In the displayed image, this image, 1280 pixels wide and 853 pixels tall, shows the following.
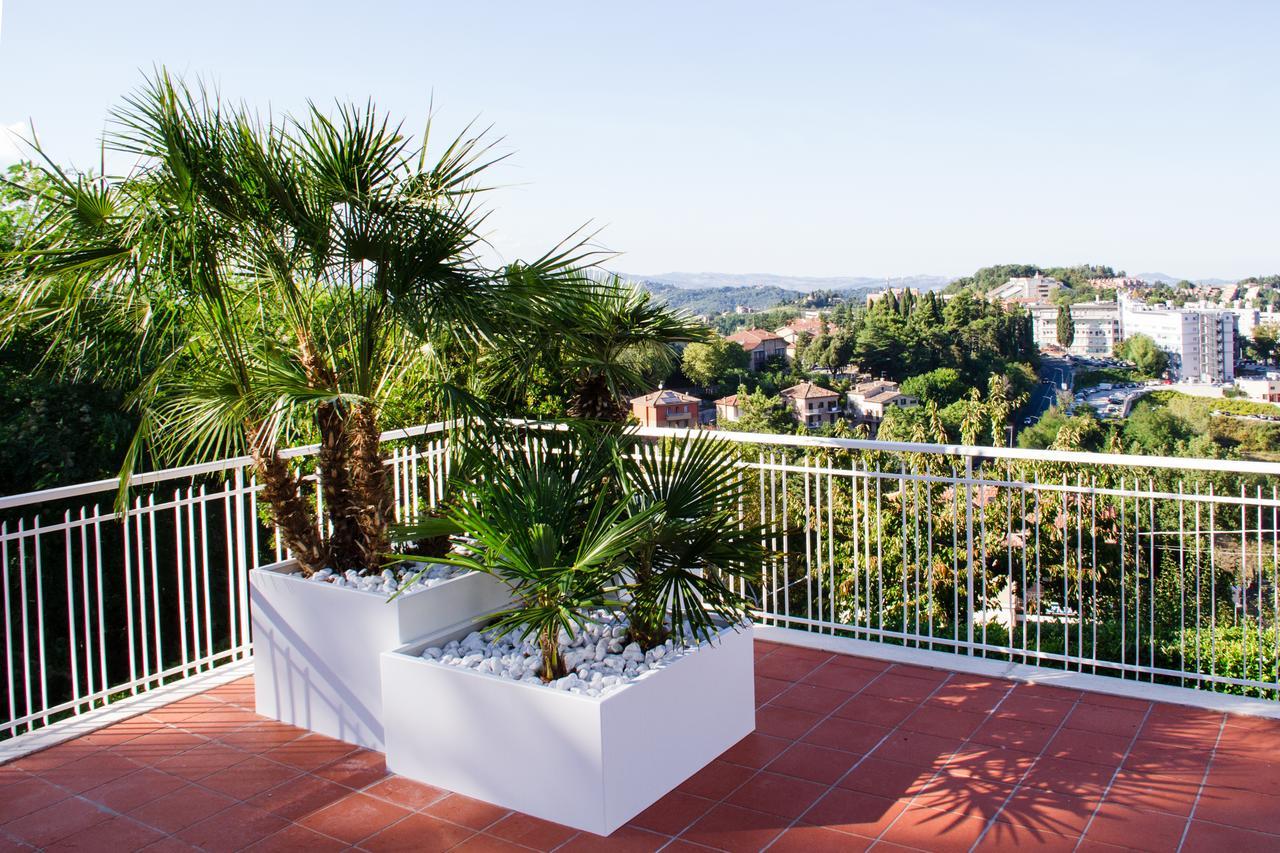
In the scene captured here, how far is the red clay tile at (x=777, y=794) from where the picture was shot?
3457 mm

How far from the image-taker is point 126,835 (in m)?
3.38

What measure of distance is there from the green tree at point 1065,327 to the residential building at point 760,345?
746 inches

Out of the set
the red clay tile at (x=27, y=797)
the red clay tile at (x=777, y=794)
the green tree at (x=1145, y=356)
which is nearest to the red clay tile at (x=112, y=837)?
the red clay tile at (x=27, y=797)

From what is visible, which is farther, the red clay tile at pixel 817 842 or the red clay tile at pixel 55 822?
the red clay tile at pixel 55 822

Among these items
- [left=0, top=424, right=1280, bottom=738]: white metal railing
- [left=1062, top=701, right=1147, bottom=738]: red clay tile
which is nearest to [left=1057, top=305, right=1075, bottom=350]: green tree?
[left=0, top=424, right=1280, bottom=738]: white metal railing

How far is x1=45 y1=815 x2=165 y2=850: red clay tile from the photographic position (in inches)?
130

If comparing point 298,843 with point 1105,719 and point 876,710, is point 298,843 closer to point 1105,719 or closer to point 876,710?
point 876,710

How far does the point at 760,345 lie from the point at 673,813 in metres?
33.9

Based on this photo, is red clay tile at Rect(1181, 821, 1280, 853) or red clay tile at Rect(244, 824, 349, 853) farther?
red clay tile at Rect(244, 824, 349, 853)

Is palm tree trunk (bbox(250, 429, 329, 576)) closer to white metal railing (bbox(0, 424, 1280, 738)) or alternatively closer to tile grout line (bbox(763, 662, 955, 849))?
white metal railing (bbox(0, 424, 1280, 738))

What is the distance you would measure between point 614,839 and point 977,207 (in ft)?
234

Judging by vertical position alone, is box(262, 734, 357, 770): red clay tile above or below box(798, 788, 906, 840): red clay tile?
above

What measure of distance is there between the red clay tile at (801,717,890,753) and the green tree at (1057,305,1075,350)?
50.1 meters

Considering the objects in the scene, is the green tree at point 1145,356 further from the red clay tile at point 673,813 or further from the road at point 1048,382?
the red clay tile at point 673,813
